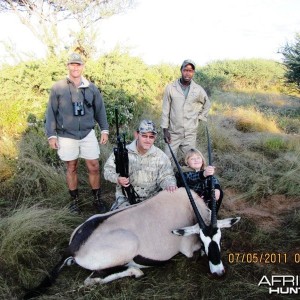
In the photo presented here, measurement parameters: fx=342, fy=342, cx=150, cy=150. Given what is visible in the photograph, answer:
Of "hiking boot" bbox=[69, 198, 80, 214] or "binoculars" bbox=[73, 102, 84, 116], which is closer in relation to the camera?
"binoculars" bbox=[73, 102, 84, 116]

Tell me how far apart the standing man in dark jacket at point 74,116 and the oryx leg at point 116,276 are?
1.42m

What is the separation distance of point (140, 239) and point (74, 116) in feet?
5.92

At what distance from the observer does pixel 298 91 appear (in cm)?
1161

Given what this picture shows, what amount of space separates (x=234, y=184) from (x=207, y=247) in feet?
9.00

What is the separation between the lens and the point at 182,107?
15.5ft

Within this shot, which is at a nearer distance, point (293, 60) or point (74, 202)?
point (74, 202)

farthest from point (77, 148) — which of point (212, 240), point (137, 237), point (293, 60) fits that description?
point (293, 60)

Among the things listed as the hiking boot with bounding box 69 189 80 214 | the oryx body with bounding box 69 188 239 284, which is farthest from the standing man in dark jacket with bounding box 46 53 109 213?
the oryx body with bounding box 69 188 239 284

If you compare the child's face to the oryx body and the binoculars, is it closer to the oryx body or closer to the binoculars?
the oryx body

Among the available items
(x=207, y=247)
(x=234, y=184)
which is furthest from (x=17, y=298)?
(x=234, y=184)

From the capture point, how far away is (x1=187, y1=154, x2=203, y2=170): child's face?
390 centimetres

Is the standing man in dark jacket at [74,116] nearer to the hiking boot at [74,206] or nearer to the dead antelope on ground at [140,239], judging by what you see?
the hiking boot at [74,206]

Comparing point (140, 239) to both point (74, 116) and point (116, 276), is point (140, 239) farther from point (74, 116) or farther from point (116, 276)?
point (74, 116)

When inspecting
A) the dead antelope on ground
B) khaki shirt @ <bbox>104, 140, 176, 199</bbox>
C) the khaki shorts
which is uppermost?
the khaki shorts
